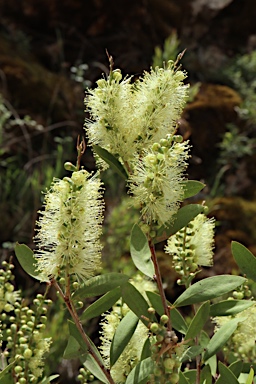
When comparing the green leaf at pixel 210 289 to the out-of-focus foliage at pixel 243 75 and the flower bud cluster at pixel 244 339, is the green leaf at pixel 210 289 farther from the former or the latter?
the out-of-focus foliage at pixel 243 75

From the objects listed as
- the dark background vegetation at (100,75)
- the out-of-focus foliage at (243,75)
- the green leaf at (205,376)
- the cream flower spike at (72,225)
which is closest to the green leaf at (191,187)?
the cream flower spike at (72,225)

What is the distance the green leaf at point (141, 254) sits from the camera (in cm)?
65

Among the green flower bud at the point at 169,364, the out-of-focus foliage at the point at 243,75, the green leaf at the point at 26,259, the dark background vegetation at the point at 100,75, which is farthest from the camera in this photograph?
the out-of-focus foliage at the point at 243,75

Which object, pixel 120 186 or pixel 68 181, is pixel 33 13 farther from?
pixel 68 181

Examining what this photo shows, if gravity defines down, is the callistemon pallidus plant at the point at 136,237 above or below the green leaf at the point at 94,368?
above

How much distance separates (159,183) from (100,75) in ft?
10.4

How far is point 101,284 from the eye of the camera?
0.60m

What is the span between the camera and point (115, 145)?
0.64m

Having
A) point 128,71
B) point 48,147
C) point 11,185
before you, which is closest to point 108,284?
point 11,185

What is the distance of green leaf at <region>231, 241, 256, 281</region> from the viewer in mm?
683

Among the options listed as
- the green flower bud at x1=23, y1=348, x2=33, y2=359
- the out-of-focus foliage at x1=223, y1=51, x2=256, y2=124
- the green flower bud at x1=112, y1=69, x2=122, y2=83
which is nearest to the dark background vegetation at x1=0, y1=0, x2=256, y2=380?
the out-of-focus foliage at x1=223, y1=51, x2=256, y2=124

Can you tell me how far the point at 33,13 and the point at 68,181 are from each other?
3.37m

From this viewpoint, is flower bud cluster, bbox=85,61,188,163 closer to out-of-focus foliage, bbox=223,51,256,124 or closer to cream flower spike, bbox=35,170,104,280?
cream flower spike, bbox=35,170,104,280

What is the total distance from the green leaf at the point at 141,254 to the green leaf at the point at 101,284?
Answer: 6 centimetres
